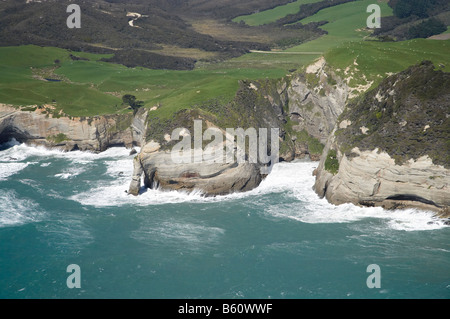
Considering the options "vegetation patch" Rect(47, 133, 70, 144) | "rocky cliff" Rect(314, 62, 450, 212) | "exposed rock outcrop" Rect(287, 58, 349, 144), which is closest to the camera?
"rocky cliff" Rect(314, 62, 450, 212)

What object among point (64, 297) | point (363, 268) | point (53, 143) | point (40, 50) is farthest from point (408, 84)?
point (40, 50)

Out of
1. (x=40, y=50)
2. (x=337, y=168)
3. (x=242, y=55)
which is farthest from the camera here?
(x=242, y=55)

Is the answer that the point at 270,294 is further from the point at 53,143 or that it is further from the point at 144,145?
the point at 53,143

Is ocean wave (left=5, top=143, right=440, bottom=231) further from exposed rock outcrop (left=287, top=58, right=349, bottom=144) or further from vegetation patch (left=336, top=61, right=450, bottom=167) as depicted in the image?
exposed rock outcrop (left=287, top=58, right=349, bottom=144)

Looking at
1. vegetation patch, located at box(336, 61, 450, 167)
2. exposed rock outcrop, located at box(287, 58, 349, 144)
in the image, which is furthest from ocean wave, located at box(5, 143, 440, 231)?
exposed rock outcrop, located at box(287, 58, 349, 144)

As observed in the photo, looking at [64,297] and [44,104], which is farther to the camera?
[44,104]

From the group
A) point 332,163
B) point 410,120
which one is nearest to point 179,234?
point 332,163

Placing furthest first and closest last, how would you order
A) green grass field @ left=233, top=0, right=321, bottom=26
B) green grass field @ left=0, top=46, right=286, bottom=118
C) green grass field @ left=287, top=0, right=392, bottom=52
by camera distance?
green grass field @ left=233, top=0, right=321, bottom=26
green grass field @ left=287, top=0, right=392, bottom=52
green grass field @ left=0, top=46, right=286, bottom=118
